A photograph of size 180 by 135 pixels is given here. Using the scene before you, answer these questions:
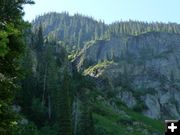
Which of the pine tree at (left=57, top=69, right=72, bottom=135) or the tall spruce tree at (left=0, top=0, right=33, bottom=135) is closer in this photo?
the tall spruce tree at (left=0, top=0, right=33, bottom=135)

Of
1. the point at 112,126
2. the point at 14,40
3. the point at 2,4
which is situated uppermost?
the point at 2,4

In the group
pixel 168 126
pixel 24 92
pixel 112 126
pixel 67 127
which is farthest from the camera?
pixel 112 126

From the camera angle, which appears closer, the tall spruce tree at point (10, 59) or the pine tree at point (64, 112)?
the tall spruce tree at point (10, 59)

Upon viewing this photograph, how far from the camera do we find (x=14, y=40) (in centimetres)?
2545

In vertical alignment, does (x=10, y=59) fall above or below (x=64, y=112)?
above

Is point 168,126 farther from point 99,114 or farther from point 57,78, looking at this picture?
point 99,114

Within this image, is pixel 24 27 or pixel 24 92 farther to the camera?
pixel 24 92

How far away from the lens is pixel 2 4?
25375 mm

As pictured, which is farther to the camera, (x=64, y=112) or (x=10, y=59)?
(x=64, y=112)

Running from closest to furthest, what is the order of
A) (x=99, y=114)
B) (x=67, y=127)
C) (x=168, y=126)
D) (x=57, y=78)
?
1. (x=168, y=126)
2. (x=67, y=127)
3. (x=57, y=78)
4. (x=99, y=114)

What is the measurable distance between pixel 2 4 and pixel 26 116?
85.1 meters

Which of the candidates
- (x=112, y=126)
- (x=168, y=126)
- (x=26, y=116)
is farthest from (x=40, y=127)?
(x=168, y=126)

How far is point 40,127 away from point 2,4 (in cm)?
8448

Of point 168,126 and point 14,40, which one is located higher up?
point 14,40
